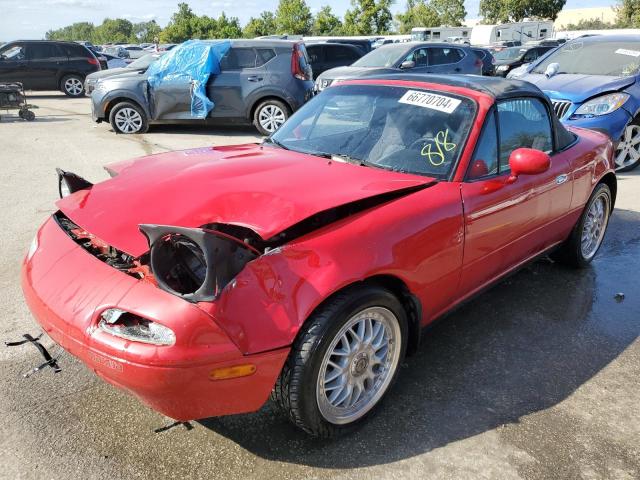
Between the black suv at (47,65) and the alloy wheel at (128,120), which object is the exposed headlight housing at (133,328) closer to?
the alloy wheel at (128,120)

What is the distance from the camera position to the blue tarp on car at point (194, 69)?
33.3 feet

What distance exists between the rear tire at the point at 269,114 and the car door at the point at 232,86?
10.8 inches

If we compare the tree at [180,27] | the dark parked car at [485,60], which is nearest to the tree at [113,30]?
the tree at [180,27]

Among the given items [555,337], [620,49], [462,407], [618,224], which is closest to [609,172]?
[618,224]

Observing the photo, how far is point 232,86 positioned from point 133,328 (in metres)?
8.90

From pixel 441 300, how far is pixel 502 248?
0.63 m

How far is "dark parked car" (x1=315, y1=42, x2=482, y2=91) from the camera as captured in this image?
1184 cm

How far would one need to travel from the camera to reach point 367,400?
2.64 m

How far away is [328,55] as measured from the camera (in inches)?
611

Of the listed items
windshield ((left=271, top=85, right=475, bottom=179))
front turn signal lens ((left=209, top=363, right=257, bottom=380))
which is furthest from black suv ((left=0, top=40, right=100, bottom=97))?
front turn signal lens ((left=209, top=363, right=257, bottom=380))

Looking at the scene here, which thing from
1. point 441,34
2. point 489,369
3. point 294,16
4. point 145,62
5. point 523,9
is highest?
point 294,16

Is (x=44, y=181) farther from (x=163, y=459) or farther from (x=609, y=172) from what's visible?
(x=609, y=172)

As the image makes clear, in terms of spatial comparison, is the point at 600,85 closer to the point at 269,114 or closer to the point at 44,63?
the point at 269,114

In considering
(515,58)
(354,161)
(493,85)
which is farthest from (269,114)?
(515,58)
